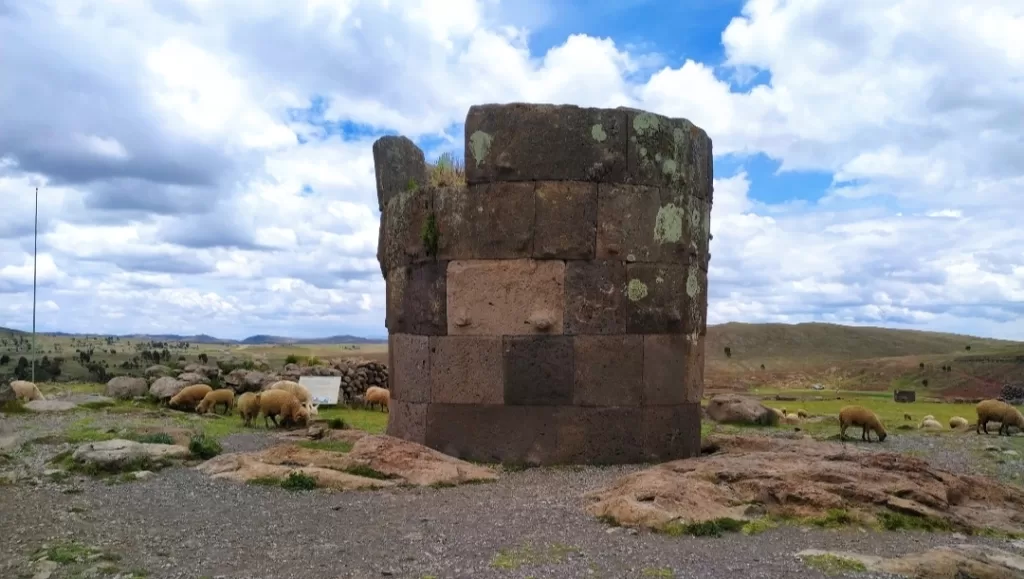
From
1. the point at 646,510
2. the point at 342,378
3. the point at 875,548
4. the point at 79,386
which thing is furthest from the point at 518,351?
the point at 79,386

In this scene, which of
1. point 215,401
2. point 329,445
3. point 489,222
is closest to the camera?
point 489,222

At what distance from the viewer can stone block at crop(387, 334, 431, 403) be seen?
11.7m

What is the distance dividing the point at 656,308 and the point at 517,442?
2.57 meters

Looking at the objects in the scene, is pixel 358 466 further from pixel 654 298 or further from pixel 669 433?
pixel 654 298

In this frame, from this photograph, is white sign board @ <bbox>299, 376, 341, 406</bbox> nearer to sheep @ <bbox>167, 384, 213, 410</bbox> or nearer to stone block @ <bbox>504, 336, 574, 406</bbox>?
sheep @ <bbox>167, 384, 213, 410</bbox>

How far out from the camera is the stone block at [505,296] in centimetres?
1106

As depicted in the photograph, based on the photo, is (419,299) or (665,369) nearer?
(665,369)

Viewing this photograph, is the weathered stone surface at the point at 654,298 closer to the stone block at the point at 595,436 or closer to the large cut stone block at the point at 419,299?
the stone block at the point at 595,436

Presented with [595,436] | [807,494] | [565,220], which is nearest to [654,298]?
[565,220]

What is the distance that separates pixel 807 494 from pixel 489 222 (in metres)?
5.31

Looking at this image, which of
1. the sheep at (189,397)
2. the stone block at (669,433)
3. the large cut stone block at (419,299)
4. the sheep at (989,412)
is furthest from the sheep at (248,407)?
the sheep at (989,412)

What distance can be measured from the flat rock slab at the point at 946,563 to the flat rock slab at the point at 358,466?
439cm

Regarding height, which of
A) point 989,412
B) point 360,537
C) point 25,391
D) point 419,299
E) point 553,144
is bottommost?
point 360,537

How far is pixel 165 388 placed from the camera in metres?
21.2
